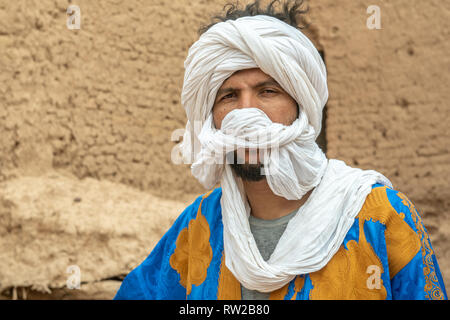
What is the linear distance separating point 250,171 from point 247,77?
35cm

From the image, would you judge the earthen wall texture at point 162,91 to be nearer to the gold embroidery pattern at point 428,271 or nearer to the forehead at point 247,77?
the forehead at point 247,77

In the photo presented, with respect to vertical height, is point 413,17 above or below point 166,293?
above

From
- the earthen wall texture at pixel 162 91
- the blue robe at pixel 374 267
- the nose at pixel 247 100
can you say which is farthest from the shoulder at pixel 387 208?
the earthen wall texture at pixel 162 91

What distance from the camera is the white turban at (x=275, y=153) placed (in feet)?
6.46

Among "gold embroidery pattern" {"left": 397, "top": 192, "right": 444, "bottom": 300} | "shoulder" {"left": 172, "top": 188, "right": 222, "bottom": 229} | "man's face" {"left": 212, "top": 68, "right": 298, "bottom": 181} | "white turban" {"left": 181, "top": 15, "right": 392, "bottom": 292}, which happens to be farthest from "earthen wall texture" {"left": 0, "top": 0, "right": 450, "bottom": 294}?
"gold embroidery pattern" {"left": 397, "top": 192, "right": 444, "bottom": 300}

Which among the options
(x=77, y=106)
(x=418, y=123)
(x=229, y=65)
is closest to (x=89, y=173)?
(x=77, y=106)

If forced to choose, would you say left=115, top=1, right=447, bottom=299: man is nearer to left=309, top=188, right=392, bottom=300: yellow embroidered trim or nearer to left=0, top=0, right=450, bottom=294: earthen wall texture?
left=309, top=188, right=392, bottom=300: yellow embroidered trim

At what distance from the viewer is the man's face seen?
2.10 metres

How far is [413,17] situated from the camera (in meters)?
5.26

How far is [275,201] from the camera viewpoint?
85.3 inches

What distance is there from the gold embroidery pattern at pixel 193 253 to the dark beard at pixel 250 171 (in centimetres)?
32
